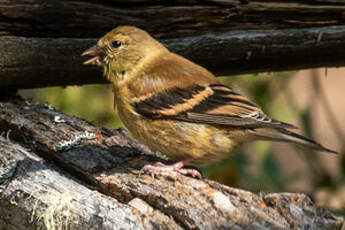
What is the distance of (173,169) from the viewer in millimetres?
3883

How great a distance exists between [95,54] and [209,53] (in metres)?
0.75

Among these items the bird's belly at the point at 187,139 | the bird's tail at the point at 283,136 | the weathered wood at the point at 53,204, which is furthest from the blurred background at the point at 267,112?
the weathered wood at the point at 53,204

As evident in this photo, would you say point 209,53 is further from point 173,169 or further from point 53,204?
point 53,204

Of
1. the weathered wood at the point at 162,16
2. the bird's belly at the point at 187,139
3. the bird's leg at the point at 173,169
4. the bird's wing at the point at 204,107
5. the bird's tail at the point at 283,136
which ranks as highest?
the weathered wood at the point at 162,16

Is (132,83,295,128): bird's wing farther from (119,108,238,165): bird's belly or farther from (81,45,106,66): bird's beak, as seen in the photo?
(81,45,106,66): bird's beak

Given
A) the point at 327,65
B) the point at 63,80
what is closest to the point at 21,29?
the point at 63,80

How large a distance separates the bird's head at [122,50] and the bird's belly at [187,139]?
20.4 inches

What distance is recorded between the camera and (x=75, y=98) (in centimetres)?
564

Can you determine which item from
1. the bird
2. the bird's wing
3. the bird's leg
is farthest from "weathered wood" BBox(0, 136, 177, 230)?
the bird's wing

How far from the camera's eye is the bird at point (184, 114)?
155 inches

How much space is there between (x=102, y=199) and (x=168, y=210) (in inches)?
13.4

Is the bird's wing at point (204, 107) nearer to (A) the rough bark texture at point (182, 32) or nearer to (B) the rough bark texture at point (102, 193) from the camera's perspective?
(B) the rough bark texture at point (102, 193)

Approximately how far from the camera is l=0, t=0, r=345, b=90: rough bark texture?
14.3ft

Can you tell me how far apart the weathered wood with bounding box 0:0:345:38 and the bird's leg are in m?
0.97
